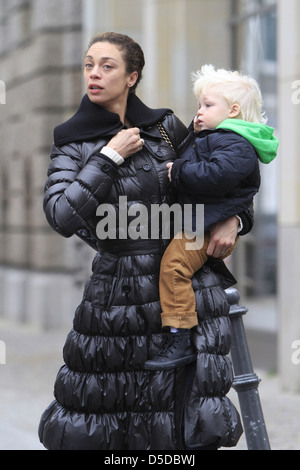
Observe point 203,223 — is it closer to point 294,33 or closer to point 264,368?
point 294,33

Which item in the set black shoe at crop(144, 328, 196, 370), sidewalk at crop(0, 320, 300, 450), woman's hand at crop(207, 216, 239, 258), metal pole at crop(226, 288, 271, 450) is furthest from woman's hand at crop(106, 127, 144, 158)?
sidewalk at crop(0, 320, 300, 450)

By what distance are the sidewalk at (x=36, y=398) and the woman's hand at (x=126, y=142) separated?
286 centimetres

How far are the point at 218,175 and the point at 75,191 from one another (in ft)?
1.66

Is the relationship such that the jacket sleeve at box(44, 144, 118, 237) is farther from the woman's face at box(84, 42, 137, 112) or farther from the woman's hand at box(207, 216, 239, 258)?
the woman's hand at box(207, 216, 239, 258)

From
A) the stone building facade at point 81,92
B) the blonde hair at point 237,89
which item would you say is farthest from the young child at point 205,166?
the stone building facade at point 81,92

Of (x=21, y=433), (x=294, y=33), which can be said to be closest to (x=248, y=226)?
(x=21, y=433)

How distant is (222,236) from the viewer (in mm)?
3189

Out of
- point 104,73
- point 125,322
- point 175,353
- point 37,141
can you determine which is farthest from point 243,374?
point 37,141

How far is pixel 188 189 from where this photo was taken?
312 centimetres

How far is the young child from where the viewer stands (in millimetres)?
3117

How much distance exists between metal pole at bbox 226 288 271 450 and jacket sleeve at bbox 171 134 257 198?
0.81m

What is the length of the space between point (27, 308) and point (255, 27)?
5.33 metres

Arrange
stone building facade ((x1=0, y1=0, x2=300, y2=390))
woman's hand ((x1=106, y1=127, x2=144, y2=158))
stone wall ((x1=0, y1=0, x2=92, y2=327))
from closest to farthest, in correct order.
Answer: woman's hand ((x1=106, y1=127, x2=144, y2=158)) → stone building facade ((x1=0, y1=0, x2=300, y2=390)) → stone wall ((x1=0, y1=0, x2=92, y2=327))

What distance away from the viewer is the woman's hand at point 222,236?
126 inches
